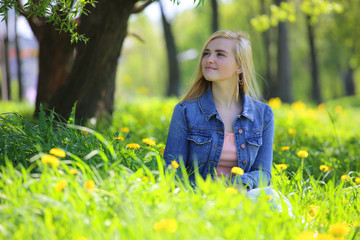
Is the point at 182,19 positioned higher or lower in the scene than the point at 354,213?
higher

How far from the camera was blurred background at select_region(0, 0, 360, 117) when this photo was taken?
9914 millimetres

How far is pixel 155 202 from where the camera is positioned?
2.08 metres

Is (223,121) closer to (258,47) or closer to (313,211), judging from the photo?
(313,211)

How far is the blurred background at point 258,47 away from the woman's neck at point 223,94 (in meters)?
0.24

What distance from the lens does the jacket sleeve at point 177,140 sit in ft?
9.70

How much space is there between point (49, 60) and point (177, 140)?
3.31 m

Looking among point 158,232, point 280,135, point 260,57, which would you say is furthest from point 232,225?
point 260,57

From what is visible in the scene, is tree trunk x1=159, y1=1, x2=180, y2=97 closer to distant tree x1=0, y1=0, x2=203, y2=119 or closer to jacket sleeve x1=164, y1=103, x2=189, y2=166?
distant tree x1=0, y1=0, x2=203, y2=119

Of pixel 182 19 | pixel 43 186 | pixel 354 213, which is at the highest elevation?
pixel 182 19

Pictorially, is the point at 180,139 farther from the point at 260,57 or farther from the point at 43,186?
the point at 260,57

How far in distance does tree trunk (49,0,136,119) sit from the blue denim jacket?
1.81 m

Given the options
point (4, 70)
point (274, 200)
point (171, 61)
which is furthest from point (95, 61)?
point (4, 70)

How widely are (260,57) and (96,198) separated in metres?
22.7

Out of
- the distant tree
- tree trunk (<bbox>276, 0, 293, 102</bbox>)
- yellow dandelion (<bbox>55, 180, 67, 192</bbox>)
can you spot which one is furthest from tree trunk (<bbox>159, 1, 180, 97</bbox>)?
yellow dandelion (<bbox>55, 180, 67, 192</bbox>)
